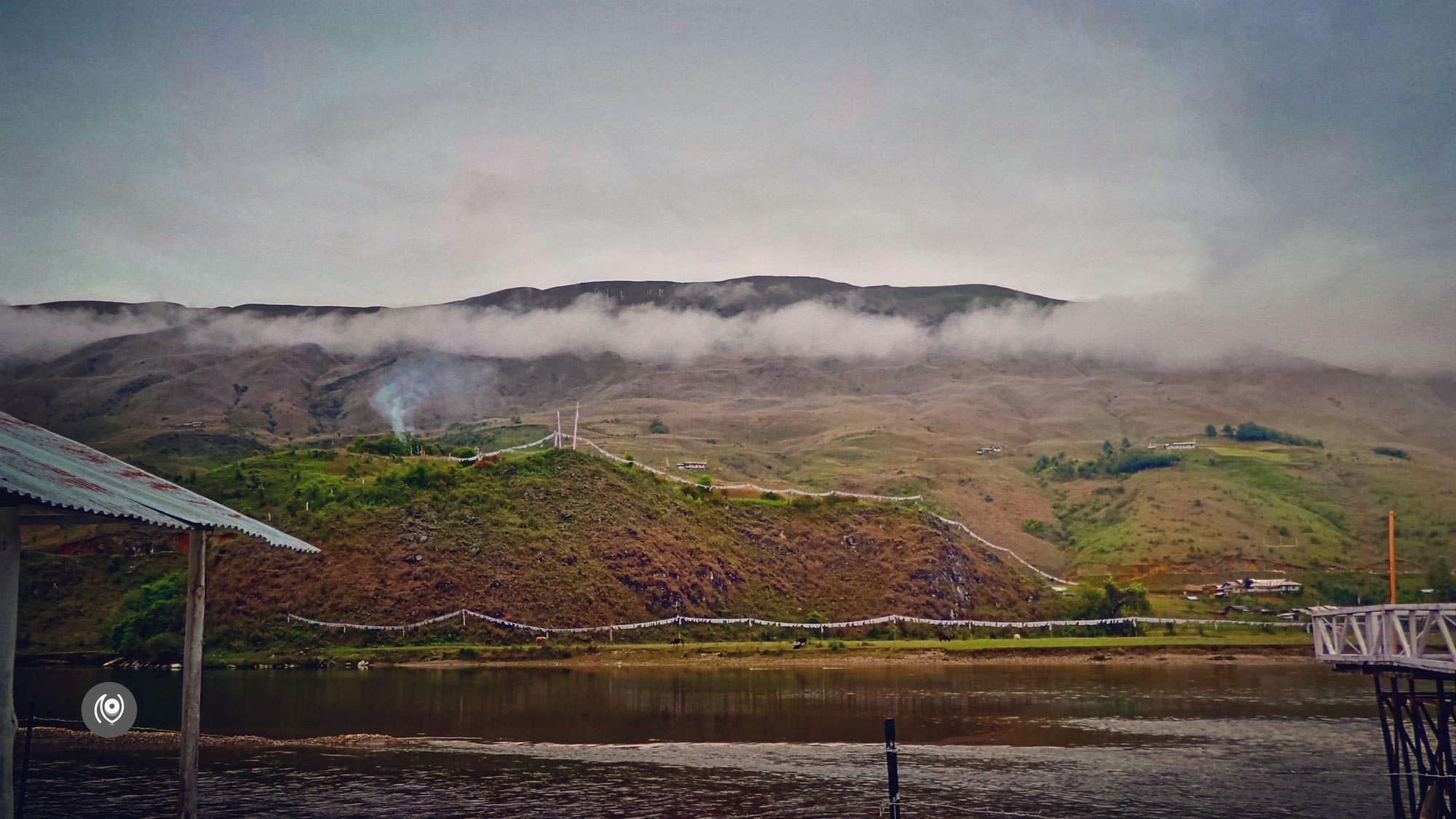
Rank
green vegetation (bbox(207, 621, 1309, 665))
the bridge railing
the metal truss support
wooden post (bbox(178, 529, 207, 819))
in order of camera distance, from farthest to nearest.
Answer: green vegetation (bbox(207, 621, 1309, 665)) < the metal truss support < the bridge railing < wooden post (bbox(178, 529, 207, 819))

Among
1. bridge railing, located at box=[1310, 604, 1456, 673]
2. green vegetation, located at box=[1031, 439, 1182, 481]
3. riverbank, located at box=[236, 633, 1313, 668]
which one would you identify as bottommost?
riverbank, located at box=[236, 633, 1313, 668]

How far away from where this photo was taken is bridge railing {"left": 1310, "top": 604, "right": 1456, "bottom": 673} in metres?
21.1

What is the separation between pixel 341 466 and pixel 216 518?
265 feet

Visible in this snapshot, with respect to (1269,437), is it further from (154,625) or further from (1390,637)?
(1390,637)

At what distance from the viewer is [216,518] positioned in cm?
2019

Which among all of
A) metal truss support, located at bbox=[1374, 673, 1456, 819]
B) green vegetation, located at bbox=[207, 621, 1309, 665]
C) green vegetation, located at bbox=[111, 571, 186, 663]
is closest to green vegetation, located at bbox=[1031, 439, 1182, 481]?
green vegetation, located at bbox=[207, 621, 1309, 665]

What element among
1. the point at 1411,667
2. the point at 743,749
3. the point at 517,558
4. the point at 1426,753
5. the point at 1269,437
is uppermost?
the point at 1269,437

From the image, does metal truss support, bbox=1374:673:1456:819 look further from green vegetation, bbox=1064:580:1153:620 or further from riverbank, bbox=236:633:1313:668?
green vegetation, bbox=1064:580:1153:620

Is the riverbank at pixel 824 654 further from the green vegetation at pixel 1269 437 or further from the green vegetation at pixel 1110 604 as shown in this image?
the green vegetation at pixel 1269 437

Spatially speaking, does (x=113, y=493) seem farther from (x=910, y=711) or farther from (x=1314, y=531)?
(x=1314, y=531)

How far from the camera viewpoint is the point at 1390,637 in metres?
23.3

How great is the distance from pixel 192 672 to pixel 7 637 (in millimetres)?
4005

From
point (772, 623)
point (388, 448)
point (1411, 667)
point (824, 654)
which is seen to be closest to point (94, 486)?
point (1411, 667)

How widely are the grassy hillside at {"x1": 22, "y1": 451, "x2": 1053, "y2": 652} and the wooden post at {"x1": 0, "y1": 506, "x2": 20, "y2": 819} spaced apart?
56.6 metres
